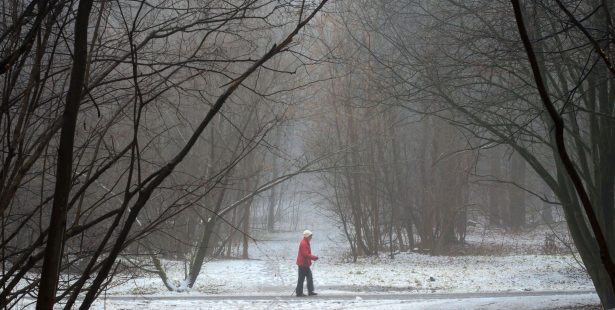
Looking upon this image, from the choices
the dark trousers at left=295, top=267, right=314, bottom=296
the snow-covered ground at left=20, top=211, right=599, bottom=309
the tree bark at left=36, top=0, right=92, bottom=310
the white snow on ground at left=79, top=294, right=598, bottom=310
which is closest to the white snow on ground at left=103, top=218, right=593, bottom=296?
the snow-covered ground at left=20, top=211, right=599, bottom=309

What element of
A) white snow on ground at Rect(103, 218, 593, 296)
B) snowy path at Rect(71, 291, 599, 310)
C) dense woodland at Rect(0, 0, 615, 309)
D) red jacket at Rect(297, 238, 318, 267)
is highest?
dense woodland at Rect(0, 0, 615, 309)

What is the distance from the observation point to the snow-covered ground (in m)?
11.6

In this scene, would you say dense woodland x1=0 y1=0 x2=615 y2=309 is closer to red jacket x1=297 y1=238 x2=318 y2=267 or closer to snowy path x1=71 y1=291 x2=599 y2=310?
snowy path x1=71 y1=291 x2=599 y2=310

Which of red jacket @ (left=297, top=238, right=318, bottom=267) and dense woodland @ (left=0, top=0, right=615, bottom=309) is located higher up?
dense woodland @ (left=0, top=0, right=615, bottom=309)

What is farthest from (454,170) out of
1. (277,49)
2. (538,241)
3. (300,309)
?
(277,49)

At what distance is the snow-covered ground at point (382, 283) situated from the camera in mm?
11586

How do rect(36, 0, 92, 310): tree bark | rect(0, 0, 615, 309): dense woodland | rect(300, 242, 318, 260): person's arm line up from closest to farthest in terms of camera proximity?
rect(36, 0, 92, 310): tree bark < rect(0, 0, 615, 309): dense woodland < rect(300, 242, 318, 260): person's arm

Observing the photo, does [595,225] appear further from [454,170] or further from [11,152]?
[454,170]

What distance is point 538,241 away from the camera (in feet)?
92.3

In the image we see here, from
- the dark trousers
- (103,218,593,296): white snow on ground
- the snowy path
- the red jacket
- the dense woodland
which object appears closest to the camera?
the dense woodland

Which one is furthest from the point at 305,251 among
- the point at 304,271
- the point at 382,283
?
the point at 382,283

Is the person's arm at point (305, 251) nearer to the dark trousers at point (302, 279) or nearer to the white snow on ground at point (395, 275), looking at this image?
the dark trousers at point (302, 279)

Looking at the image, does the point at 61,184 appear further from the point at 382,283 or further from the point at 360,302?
the point at 382,283

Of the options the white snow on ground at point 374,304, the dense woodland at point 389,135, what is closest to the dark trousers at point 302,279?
the white snow on ground at point 374,304
